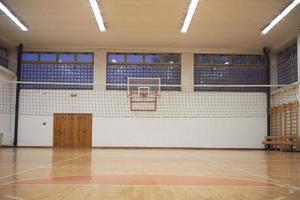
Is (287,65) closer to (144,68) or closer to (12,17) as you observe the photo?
(144,68)

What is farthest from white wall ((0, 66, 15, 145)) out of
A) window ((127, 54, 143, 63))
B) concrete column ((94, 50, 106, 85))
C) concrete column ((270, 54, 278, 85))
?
concrete column ((270, 54, 278, 85))

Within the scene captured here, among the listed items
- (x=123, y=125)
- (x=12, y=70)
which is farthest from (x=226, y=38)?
(x=12, y=70)

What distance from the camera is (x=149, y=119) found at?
72.6 feet

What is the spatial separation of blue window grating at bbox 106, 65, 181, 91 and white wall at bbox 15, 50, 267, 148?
0.29 m

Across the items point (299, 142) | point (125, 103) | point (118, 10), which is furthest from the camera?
point (125, 103)

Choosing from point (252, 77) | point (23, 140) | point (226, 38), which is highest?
point (226, 38)

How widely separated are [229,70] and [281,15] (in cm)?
641

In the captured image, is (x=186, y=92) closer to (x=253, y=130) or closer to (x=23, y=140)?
(x=253, y=130)

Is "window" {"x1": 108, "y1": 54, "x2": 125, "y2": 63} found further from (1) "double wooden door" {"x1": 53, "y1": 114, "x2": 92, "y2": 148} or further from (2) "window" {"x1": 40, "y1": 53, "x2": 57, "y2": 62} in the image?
(1) "double wooden door" {"x1": 53, "y1": 114, "x2": 92, "y2": 148}

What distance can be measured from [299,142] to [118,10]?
29.3 feet

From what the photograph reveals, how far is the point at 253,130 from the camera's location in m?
22.2

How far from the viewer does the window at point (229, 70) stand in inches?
873

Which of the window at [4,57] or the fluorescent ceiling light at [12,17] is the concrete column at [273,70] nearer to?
the fluorescent ceiling light at [12,17]

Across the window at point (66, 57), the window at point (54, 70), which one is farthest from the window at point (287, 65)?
the window at point (66, 57)
